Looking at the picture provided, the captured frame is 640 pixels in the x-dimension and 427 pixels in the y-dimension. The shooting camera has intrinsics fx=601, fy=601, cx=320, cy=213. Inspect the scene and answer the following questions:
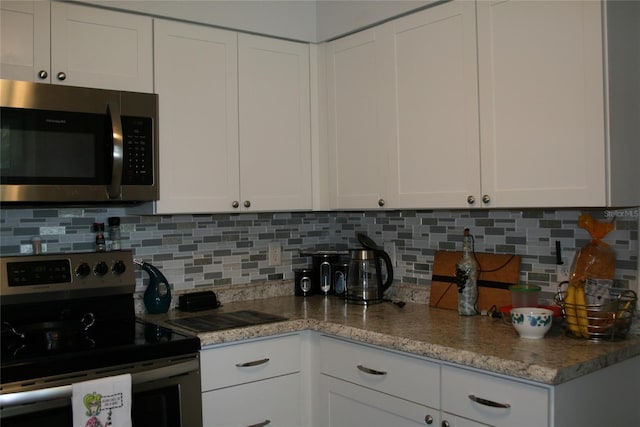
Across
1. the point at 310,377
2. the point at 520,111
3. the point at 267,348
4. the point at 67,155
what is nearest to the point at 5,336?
the point at 67,155

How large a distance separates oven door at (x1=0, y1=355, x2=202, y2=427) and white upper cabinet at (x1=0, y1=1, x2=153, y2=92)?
1.05 meters

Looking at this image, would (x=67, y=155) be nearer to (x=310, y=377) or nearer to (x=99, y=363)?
(x=99, y=363)

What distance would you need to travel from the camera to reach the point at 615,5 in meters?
1.82

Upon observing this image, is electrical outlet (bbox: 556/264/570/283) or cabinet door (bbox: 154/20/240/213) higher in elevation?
cabinet door (bbox: 154/20/240/213)

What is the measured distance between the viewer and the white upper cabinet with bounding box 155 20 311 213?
2385 mm

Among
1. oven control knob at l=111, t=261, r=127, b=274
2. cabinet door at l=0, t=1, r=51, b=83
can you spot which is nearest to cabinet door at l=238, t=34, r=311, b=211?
Answer: oven control knob at l=111, t=261, r=127, b=274

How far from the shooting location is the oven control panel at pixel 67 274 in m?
2.13

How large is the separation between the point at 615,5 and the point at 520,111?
411mm

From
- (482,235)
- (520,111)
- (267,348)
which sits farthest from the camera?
(482,235)

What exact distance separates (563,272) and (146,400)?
1.53 metres

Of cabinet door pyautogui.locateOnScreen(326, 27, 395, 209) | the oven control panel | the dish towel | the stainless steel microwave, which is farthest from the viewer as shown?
cabinet door pyautogui.locateOnScreen(326, 27, 395, 209)

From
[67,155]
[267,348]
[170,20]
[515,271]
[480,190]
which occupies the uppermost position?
[170,20]

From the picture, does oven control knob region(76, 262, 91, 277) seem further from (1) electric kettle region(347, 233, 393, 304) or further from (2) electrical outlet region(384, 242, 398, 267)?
(2) electrical outlet region(384, 242, 398, 267)

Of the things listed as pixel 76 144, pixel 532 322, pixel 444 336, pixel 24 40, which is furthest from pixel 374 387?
pixel 24 40
